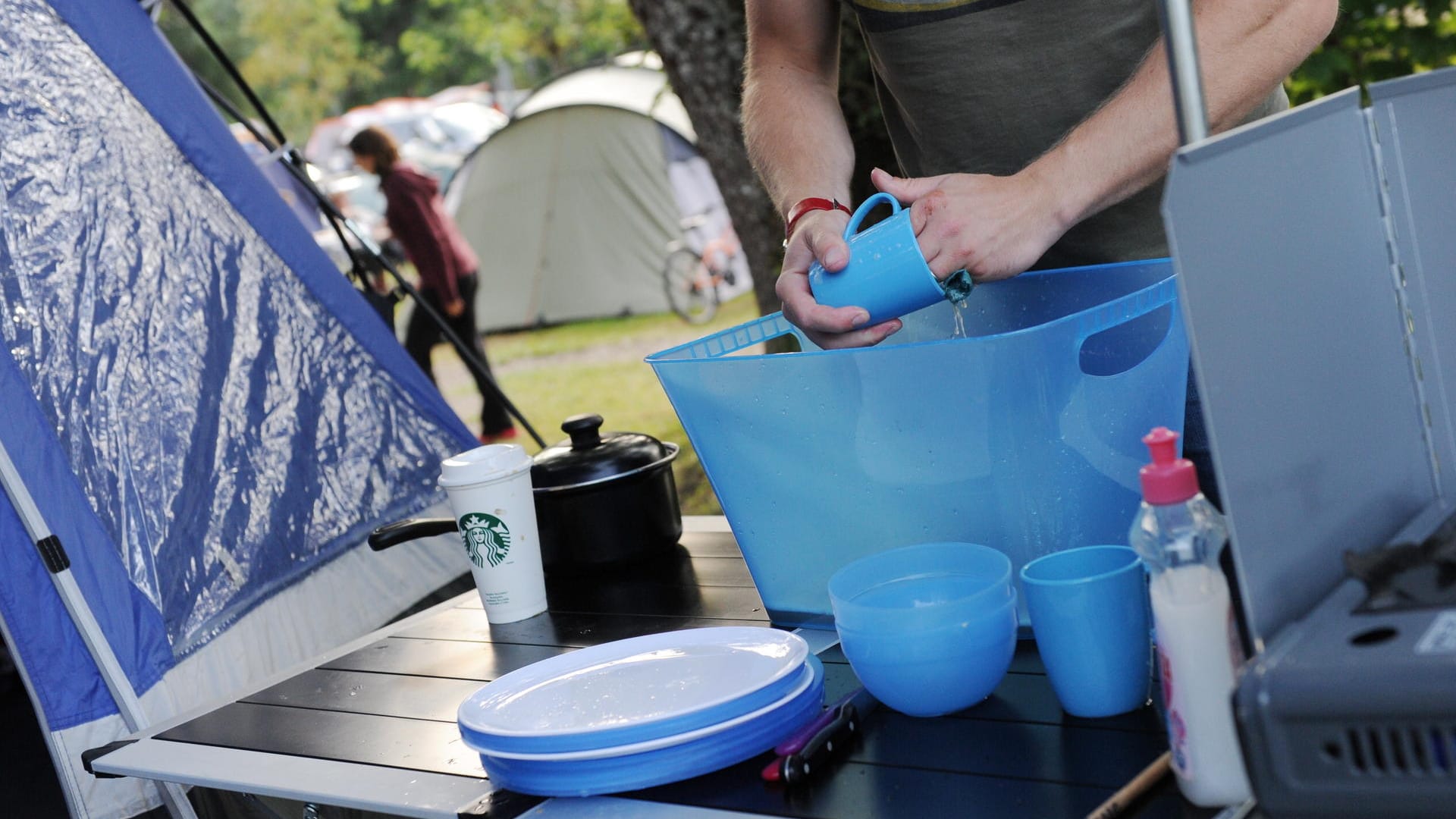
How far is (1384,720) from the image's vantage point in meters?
0.58

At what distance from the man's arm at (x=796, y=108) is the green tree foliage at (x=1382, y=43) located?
2347 mm

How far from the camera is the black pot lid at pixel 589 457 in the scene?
1.51m

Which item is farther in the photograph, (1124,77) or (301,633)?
(301,633)

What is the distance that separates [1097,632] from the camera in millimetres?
870

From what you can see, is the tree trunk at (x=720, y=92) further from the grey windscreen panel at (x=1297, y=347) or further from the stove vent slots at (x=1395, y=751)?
the stove vent slots at (x=1395, y=751)

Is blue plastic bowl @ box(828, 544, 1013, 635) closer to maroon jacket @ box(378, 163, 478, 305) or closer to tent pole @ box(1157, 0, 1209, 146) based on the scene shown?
tent pole @ box(1157, 0, 1209, 146)

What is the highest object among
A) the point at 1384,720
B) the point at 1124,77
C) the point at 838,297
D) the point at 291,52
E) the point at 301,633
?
the point at 291,52

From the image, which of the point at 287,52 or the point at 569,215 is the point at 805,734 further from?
the point at 287,52

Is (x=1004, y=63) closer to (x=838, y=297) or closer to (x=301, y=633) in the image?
(x=838, y=297)

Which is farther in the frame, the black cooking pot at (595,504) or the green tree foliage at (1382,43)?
the green tree foliage at (1382,43)

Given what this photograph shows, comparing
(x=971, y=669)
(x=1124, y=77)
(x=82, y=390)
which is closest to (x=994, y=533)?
(x=971, y=669)

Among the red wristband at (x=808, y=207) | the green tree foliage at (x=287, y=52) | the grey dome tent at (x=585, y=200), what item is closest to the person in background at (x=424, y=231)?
the grey dome tent at (x=585, y=200)

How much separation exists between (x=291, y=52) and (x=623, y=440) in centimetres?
2378

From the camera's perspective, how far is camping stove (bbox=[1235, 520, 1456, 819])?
0.57m
